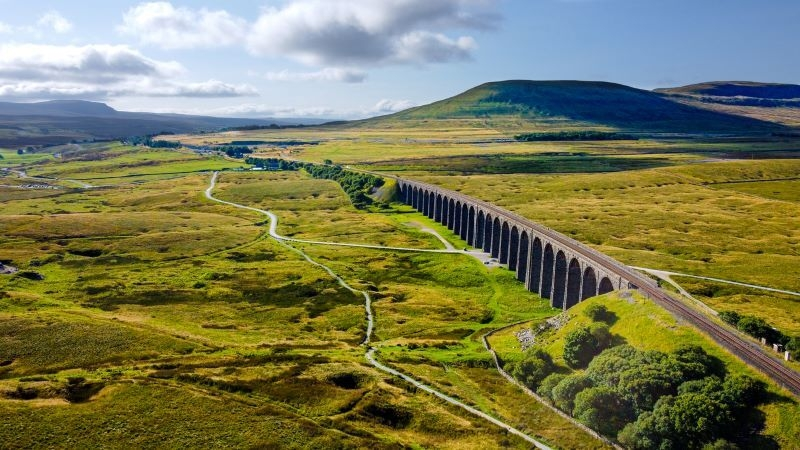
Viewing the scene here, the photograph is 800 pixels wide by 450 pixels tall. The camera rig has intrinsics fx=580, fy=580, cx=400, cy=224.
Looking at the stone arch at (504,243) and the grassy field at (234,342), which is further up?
the stone arch at (504,243)

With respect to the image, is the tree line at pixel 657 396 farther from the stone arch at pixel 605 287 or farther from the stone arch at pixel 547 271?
the stone arch at pixel 547 271

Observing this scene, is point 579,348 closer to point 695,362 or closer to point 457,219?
point 695,362

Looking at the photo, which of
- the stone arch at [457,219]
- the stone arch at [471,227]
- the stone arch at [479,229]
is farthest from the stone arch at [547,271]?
the stone arch at [457,219]

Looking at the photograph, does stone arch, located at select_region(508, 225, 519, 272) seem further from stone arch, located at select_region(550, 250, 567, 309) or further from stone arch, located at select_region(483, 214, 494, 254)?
stone arch, located at select_region(550, 250, 567, 309)

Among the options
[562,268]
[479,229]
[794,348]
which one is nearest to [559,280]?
[562,268]

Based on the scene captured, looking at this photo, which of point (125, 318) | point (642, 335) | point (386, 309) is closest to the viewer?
point (642, 335)

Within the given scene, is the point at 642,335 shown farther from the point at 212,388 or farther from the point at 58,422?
the point at 58,422

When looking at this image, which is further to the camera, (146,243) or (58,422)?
(146,243)

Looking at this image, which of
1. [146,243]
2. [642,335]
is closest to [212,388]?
[642,335]
